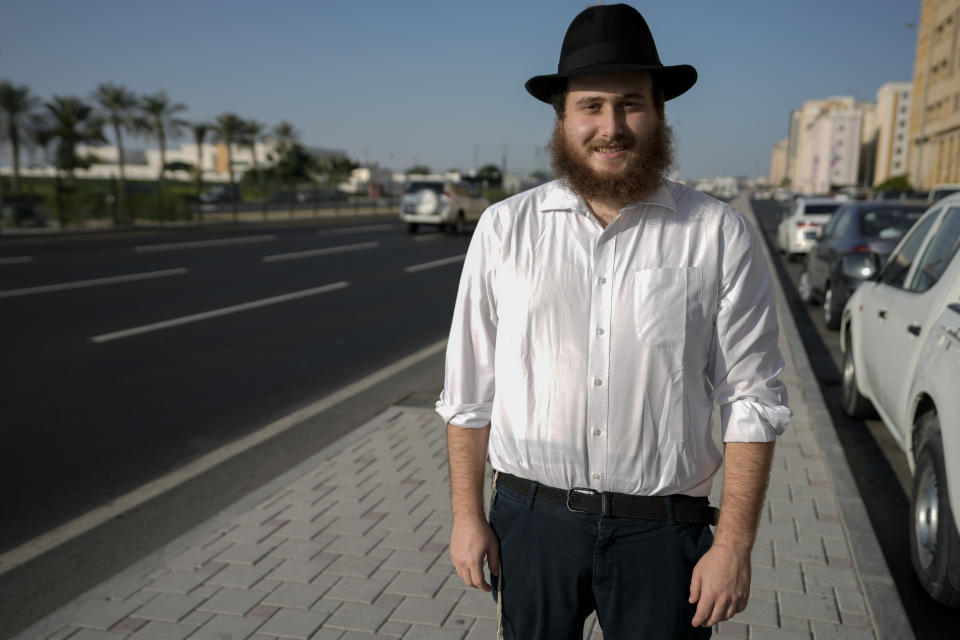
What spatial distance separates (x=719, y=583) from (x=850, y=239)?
9233 millimetres

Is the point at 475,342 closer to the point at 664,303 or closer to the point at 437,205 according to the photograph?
the point at 664,303

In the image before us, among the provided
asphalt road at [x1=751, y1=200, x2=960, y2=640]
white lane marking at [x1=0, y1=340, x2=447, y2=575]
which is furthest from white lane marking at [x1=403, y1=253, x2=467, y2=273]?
asphalt road at [x1=751, y1=200, x2=960, y2=640]

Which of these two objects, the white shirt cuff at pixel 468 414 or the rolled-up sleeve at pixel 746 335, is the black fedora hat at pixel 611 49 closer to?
the rolled-up sleeve at pixel 746 335

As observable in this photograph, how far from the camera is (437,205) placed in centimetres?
2611

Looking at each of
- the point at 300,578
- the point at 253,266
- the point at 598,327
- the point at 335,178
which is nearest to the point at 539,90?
the point at 598,327

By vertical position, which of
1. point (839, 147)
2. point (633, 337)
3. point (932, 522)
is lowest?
point (932, 522)

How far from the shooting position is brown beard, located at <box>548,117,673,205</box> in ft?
5.88

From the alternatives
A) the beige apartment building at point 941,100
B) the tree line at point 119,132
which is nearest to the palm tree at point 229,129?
the tree line at point 119,132

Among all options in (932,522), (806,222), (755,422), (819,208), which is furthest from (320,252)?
(755,422)

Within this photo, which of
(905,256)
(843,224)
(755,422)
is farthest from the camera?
(843,224)

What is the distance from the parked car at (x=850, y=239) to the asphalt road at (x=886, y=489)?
1.10 meters

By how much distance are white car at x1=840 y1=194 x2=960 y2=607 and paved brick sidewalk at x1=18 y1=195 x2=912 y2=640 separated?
300 mm

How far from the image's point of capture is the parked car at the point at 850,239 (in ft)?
30.9

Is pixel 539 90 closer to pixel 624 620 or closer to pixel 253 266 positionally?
pixel 624 620
